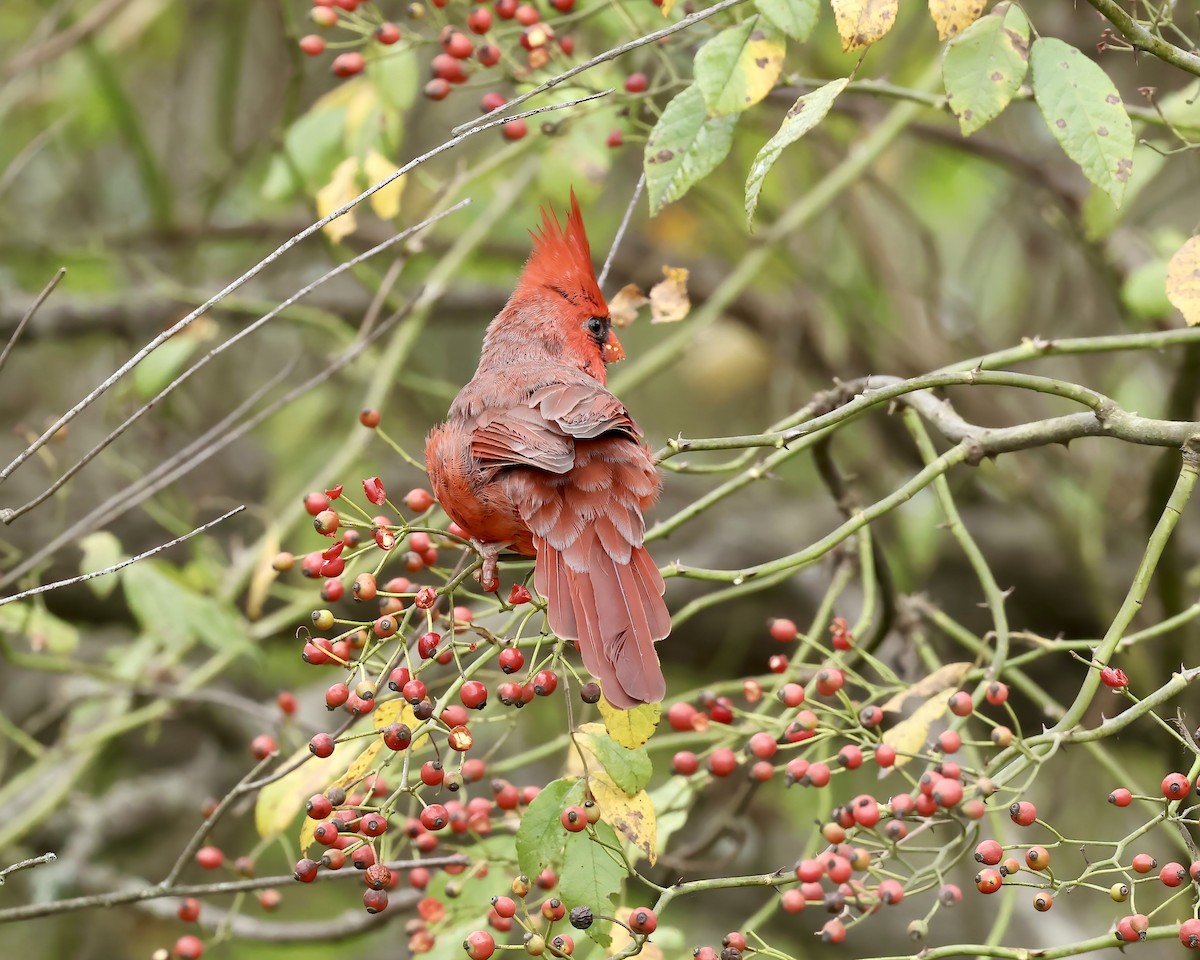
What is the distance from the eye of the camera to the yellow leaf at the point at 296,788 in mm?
2168

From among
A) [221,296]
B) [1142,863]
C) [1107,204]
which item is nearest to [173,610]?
[221,296]

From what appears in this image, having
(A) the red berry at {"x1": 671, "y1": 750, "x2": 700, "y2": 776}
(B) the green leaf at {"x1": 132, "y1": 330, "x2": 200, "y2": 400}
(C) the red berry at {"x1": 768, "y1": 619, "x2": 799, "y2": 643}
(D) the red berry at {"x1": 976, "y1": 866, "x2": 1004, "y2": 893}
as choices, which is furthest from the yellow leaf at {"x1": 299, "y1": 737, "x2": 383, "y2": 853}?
(B) the green leaf at {"x1": 132, "y1": 330, "x2": 200, "y2": 400}

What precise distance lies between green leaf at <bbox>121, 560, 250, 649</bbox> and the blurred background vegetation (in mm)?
201

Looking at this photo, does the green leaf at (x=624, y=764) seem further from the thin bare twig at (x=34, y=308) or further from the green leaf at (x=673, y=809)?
the thin bare twig at (x=34, y=308)

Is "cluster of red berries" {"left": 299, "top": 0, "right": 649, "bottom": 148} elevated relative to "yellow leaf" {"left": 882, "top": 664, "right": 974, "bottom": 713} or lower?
elevated

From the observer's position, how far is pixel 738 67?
6.65 feet

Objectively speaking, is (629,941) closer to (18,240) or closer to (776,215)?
(776,215)

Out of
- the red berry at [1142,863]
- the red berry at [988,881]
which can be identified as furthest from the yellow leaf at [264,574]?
the red berry at [1142,863]

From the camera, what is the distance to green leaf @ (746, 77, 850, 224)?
5.71ft

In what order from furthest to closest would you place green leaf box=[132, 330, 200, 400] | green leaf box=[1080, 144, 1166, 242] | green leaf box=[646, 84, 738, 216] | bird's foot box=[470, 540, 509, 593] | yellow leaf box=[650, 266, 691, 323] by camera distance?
green leaf box=[132, 330, 200, 400], green leaf box=[1080, 144, 1166, 242], yellow leaf box=[650, 266, 691, 323], bird's foot box=[470, 540, 509, 593], green leaf box=[646, 84, 738, 216]

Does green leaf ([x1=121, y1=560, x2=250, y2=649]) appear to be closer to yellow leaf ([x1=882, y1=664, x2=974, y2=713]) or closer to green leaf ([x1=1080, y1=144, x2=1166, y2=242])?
yellow leaf ([x1=882, y1=664, x2=974, y2=713])

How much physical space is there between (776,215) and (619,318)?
185 centimetres

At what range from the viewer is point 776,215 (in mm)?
4398

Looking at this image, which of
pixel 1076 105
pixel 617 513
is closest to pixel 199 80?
pixel 617 513
